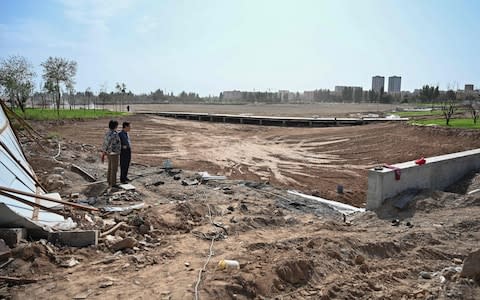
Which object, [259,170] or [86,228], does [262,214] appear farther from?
[259,170]

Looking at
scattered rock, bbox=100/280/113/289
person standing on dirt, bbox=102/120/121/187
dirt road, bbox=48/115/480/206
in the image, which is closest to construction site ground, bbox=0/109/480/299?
scattered rock, bbox=100/280/113/289

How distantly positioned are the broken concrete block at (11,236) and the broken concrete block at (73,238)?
1.30 feet

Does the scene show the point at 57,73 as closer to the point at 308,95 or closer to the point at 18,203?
the point at 18,203

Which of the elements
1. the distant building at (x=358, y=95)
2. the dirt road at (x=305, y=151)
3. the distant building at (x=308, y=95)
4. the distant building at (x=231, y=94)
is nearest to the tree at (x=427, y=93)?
the distant building at (x=358, y=95)

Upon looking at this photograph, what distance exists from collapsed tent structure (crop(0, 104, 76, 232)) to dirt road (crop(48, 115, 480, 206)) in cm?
679

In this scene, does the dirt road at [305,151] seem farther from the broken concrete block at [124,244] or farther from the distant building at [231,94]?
the distant building at [231,94]

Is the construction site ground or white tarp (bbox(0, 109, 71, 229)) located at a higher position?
white tarp (bbox(0, 109, 71, 229))

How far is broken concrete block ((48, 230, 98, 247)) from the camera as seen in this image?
200 inches

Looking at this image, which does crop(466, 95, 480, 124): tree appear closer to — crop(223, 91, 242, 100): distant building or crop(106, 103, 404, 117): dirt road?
crop(106, 103, 404, 117): dirt road

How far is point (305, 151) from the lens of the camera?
18984 millimetres

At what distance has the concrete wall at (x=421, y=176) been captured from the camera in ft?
26.5

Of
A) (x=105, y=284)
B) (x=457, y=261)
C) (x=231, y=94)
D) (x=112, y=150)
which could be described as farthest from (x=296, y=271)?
(x=231, y=94)

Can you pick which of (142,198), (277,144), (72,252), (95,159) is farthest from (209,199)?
(277,144)

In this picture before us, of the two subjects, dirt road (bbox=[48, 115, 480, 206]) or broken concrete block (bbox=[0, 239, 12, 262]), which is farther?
dirt road (bbox=[48, 115, 480, 206])
